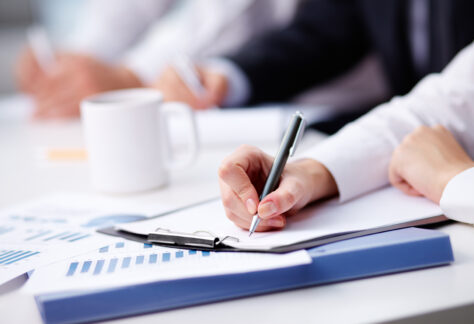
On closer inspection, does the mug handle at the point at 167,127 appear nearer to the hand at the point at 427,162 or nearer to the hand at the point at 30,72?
the hand at the point at 427,162

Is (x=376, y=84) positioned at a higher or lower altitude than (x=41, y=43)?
lower

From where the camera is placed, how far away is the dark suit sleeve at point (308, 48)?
1380 millimetres

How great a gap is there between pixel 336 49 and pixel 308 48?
10 centimetres

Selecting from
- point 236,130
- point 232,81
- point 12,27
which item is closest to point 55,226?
point 236,130

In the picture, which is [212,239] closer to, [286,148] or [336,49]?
[286,148]

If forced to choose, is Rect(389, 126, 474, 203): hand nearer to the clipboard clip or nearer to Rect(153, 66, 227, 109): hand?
the clipboard clip

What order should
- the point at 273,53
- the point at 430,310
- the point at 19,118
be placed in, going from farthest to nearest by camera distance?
the point at 273,53 < the point at 19,118 < the point at 430,310

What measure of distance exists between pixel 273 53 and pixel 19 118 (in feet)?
2.15

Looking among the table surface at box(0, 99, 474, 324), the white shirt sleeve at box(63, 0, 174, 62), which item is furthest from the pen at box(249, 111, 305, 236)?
the white shirt sleeve at box(63, 0, 174, 62)

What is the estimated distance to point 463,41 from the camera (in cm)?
96

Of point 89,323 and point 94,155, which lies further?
point 94,155

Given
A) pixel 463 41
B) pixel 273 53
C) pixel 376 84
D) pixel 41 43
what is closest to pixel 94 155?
pixel 463 41

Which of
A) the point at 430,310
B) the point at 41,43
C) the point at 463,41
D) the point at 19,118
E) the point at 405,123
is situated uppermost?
the point at 41,43

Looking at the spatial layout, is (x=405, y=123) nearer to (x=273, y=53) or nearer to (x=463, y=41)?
(x=463, y=41)
